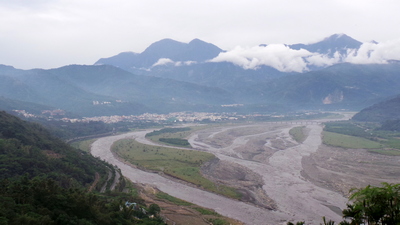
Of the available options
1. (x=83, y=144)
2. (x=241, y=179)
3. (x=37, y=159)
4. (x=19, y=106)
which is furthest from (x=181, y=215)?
(x=19, y=106)

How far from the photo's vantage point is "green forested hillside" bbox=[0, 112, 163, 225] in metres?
17.2

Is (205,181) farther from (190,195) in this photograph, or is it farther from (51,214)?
(51,214)

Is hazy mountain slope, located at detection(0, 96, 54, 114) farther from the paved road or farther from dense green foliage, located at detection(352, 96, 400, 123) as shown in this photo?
dense green foliage, located at detection(352, 96, 400, 123)

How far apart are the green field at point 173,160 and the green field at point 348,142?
28.3 metres

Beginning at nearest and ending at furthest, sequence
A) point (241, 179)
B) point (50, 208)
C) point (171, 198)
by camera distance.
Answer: point (50, 208) < point (171, 198) < point (241, 179)

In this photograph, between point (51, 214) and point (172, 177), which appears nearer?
point (51, 214)

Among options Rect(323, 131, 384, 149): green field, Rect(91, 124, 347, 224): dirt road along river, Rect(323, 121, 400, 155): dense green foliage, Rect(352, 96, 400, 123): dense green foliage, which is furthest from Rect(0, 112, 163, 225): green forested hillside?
Rect(352, 96, 400, 123): dense green foliage

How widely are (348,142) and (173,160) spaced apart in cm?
3876

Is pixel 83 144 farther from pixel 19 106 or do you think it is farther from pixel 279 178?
pixel 19 106

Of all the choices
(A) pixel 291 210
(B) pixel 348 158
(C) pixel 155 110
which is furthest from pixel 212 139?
(C) pixel 155 110

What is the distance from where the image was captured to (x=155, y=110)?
6826 inches

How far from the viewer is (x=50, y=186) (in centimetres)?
2086

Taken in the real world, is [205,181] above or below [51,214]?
below

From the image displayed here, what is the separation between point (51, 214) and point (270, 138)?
221ft
